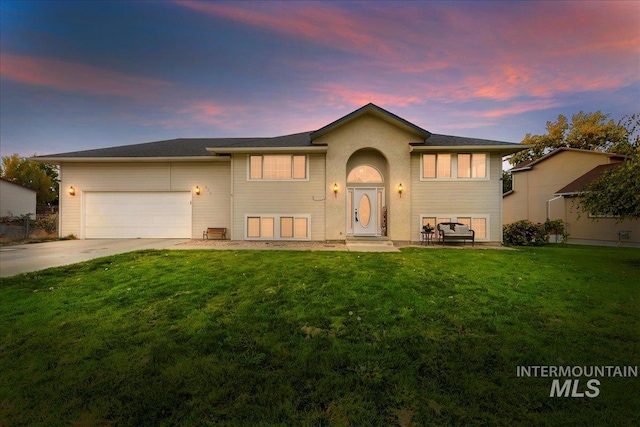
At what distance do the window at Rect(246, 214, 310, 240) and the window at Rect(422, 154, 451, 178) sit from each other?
606 cm

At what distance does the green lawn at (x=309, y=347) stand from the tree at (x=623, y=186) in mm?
3060

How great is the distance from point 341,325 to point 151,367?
7.73 ft

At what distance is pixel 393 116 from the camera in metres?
11.9

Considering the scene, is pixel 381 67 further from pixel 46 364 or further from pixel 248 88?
pixel 46 364

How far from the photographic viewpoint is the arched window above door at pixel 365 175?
13.2 m

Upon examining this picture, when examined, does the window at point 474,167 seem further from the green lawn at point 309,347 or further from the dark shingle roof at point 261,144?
the green lawn at point 309,347

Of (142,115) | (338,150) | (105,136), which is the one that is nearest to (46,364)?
(338,150)

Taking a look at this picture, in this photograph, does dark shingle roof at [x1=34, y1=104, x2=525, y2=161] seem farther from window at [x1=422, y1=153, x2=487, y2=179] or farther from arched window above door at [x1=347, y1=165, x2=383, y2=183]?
arched window above door at [x1=347, y1=165, x2=383, y2=183]

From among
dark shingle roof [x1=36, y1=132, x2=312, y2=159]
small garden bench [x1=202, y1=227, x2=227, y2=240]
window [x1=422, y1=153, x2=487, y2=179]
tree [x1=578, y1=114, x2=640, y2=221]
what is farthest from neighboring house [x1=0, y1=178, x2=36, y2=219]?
tree [x1=578, y1=114, x2=640, y2=221]

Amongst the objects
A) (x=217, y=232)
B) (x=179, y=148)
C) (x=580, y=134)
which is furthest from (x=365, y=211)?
(x=580, y=134)

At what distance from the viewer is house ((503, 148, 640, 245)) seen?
14.7 metres

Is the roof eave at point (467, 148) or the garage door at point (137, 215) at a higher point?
the roof eave at point (467, 148)

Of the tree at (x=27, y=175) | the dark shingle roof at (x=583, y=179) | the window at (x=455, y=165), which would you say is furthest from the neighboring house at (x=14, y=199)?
the dark shingle roof at (x=583, y=179)

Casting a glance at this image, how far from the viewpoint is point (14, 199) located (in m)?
24.8
